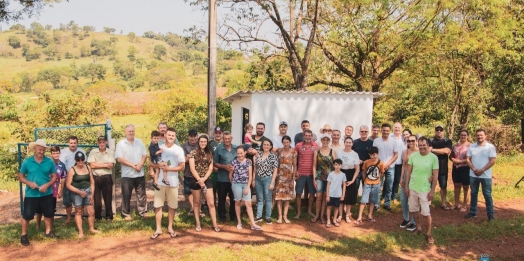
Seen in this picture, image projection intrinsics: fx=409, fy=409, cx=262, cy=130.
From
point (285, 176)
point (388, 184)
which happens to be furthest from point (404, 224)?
point (285, 176)

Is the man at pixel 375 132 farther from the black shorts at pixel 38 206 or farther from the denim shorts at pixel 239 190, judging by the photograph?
the black shorts at pixel 38 206

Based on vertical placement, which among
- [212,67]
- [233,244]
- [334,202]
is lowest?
[233,244]

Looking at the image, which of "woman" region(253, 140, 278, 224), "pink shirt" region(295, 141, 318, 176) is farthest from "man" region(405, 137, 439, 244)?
"woman" region(253, 140, 278, 224)

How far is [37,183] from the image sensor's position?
6.01 m

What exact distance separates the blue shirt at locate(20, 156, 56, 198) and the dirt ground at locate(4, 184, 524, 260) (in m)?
0.74

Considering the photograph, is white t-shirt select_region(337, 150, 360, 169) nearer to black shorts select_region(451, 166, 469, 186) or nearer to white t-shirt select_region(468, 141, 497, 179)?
white t-shirt select_region(468, 141, 497, 179)

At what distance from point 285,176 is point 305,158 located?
0.47 metres

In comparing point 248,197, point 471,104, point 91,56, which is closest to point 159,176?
point 248,197

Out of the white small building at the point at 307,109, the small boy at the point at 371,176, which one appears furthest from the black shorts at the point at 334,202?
the white small building at the point at 307,109

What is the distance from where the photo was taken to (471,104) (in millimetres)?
16750

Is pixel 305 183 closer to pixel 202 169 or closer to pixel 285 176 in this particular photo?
pixel 285 176

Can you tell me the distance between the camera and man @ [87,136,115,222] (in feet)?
22.2

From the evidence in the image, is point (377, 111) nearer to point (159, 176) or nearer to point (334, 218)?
point (334, 218)

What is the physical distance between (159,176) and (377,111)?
16893 mm
